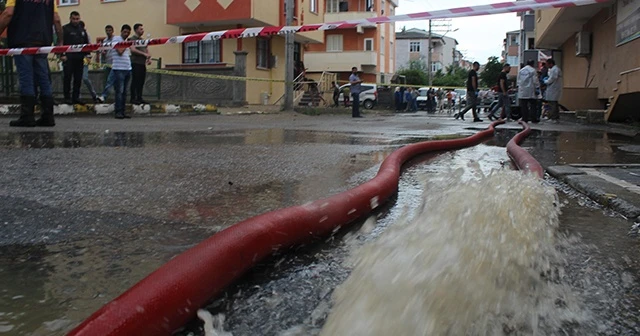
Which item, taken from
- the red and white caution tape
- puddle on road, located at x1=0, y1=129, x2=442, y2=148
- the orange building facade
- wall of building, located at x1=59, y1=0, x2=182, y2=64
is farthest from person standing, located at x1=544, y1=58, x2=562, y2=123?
wall of building, located at x1=59, y1=0, x2=182, y2=64

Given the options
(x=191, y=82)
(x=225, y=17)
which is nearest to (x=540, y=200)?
(x=191, y=82)

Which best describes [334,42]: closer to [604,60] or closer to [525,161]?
[604,60]

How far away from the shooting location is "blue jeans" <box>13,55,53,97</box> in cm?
764

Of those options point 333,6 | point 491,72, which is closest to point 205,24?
point 333,6

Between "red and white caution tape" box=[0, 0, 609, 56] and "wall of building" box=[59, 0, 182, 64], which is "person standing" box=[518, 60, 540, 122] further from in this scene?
"wall of building" box=[59, 0, 182, 64]

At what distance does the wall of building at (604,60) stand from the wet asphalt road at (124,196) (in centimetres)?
694

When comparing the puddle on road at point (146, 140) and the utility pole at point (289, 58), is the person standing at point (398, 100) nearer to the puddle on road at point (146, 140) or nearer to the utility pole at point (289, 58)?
the utility pole at point (289, 58)

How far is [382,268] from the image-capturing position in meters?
1.81

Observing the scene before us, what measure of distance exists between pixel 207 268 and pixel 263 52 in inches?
1051

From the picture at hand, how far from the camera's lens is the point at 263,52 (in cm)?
2780

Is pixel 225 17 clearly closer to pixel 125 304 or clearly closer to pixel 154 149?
pixel 154 149

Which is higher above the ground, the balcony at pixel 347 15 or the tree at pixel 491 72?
the balcony at pixel 347 15

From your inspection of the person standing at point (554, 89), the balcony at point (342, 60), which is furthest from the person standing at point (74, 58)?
the balcony at point (342, 60)

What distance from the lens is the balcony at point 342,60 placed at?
1759 inches
